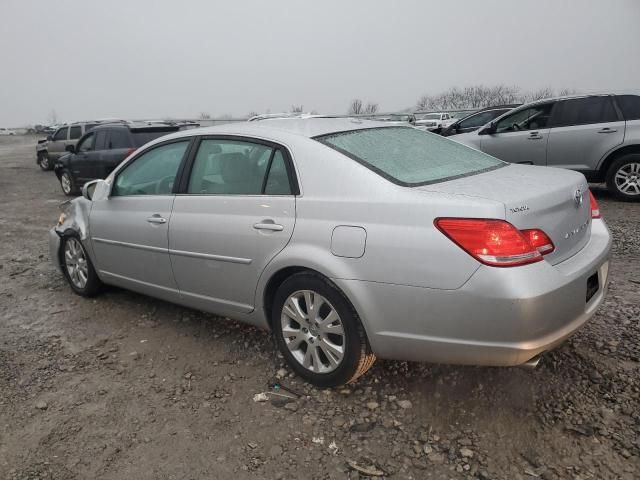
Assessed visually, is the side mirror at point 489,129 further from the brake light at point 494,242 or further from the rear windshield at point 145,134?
the brake light at point 494,242

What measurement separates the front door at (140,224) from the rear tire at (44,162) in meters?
16.2

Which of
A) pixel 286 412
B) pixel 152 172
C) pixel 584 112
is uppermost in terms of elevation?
pixel 584 112

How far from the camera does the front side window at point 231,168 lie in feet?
9.88

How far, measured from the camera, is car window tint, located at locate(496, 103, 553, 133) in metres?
7.93

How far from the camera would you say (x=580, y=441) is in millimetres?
2299

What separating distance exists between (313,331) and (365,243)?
0.65 m

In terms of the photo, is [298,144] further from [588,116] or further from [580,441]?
[588,116]

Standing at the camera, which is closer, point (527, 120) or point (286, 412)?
point (286, 412)

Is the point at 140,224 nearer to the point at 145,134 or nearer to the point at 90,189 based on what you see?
the point at 90,189

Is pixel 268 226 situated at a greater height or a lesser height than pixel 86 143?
lesser

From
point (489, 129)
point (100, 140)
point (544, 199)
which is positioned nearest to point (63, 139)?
point (100, 140)

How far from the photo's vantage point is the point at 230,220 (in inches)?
120

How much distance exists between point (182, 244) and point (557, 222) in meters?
2.27

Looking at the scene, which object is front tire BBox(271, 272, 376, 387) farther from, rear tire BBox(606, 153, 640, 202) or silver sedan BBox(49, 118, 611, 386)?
rear tire BBox(606, 153, 640, 202)
